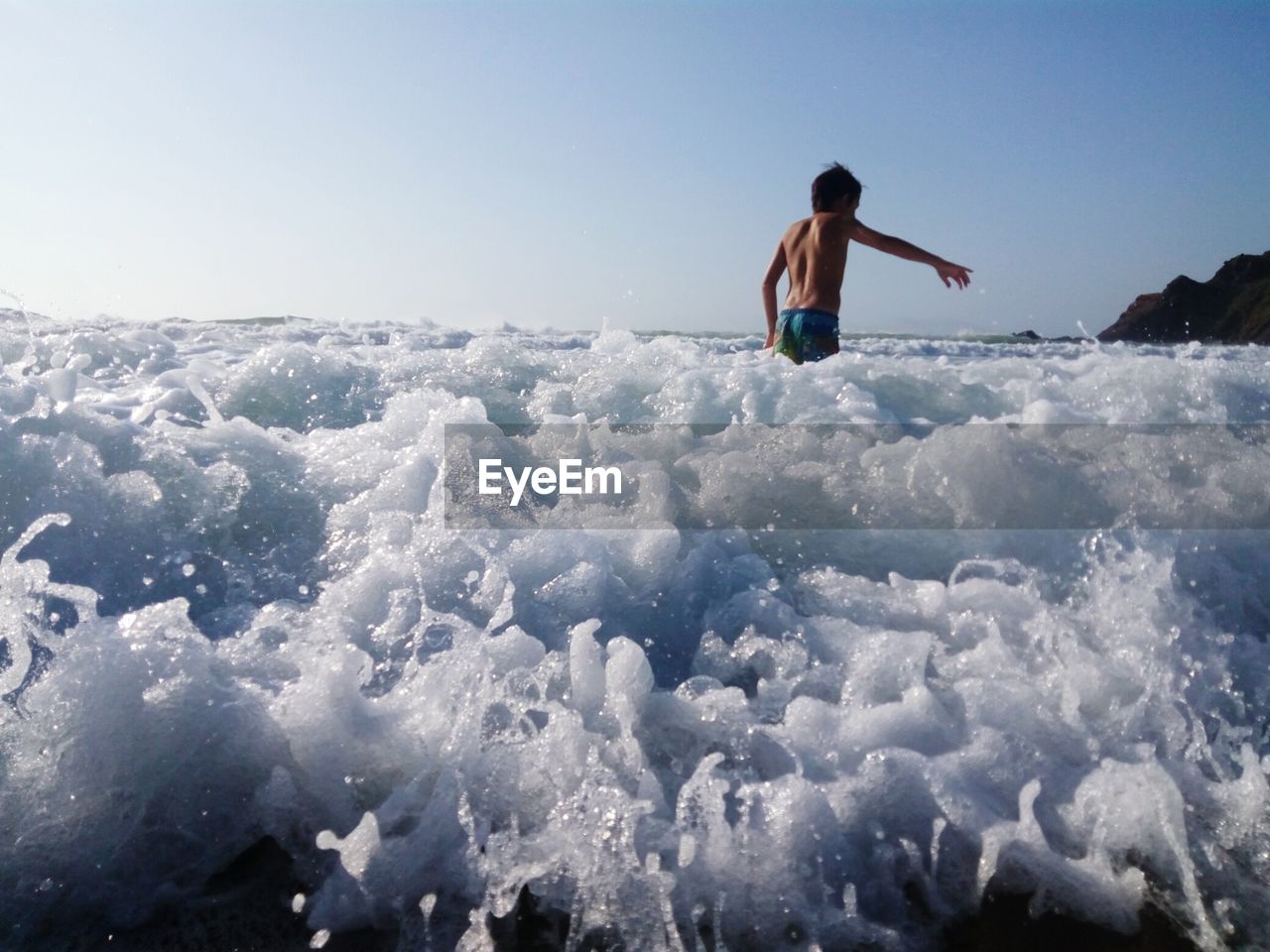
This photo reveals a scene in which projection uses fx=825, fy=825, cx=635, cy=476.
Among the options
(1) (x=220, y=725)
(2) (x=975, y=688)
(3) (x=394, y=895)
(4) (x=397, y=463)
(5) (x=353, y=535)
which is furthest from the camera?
(4) (x=397, y=463)

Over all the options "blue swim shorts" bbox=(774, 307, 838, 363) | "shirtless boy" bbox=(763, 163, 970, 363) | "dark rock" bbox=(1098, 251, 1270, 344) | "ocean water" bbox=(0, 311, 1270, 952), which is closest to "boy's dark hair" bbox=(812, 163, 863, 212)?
"shirtless boy" bbox=(763, 163, 970, 363)

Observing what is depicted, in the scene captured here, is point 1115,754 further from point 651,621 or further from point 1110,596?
point 651,621

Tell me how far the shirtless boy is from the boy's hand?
56mm

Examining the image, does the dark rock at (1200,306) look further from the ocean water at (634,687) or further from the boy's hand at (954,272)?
the ocean water at (634,687)

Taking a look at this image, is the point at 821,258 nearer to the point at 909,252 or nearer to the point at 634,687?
the point at 909,252

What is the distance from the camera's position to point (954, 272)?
14.5 ft

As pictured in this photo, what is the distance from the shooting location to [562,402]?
4352 mm

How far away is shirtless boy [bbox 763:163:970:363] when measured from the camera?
15.7ft

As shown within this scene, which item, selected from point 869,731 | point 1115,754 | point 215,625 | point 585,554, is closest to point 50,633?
point 215,625

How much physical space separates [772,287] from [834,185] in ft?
2.77

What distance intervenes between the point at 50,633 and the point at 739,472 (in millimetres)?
2365

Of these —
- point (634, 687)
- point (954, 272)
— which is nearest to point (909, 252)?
point (954, 272)

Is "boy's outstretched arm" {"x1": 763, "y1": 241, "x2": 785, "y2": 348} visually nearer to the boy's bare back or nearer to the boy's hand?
the boy's bare back

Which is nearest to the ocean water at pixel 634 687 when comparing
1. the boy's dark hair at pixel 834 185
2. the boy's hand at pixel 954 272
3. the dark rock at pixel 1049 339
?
the boy's hand at pixel 954 272
